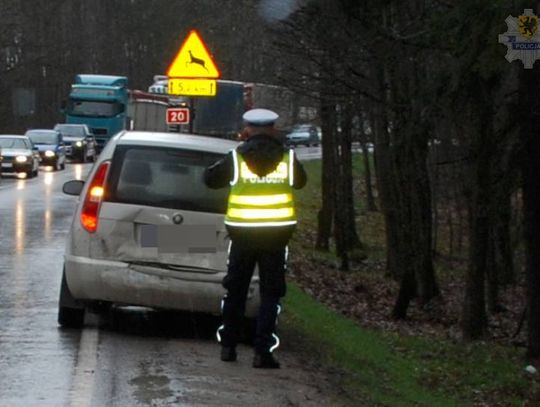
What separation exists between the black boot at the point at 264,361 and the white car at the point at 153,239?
0.89m

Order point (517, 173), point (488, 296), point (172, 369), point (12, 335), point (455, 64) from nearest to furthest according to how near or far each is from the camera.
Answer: point (172, 369), point (12, 335), point (455, 64), point (517, 173), point (488, 296)

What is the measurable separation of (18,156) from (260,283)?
3635 centimetres

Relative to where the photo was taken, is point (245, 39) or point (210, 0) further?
point (210, 0)

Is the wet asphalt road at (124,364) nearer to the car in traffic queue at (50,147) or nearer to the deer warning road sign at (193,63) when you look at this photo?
the deer warning road sign at (193,63)

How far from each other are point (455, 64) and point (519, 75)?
102 centimetres

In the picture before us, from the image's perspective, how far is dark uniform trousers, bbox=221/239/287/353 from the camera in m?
10.2

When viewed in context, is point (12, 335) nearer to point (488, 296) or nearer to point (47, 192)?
point (488, 296)

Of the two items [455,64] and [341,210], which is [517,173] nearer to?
[455,64]

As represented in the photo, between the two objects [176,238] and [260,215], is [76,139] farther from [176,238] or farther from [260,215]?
[260,215]

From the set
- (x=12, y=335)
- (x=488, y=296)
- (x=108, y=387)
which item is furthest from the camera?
(x=488, y=296)

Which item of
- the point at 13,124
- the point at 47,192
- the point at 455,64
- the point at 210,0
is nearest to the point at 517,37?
the point at 455,64

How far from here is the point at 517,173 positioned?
14.8 m

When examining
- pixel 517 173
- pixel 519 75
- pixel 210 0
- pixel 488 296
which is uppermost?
pixel 210 0

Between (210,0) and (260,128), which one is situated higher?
(210,0)
